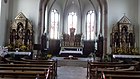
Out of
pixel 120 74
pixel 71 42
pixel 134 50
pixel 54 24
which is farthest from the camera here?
pixel 54 24

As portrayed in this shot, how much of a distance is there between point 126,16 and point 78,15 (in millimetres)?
12271

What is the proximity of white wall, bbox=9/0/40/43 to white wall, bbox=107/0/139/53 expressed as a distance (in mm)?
6694

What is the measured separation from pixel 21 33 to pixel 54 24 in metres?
11.5

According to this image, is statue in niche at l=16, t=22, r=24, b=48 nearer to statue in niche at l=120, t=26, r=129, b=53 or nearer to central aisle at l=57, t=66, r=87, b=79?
central aisle at l=57, t=66, r=87, b=79

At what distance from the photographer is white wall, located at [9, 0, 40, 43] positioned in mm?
20906

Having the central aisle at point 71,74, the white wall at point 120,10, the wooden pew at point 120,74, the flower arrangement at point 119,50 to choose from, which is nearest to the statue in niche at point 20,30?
the central aisle at point 71,74

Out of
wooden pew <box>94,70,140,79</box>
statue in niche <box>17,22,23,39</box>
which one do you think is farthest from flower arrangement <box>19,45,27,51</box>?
wooden pew <box>94,70,140,79</box>

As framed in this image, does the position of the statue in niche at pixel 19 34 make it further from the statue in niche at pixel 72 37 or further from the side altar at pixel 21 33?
the statue in niche at pixel 72 37

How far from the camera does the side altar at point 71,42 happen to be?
93.7 ft

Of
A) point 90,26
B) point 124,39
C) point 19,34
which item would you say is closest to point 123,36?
point 124,39

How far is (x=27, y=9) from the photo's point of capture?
21000mm

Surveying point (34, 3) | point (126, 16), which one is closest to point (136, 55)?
point (126, 16)

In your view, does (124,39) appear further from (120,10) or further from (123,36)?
(120,10)

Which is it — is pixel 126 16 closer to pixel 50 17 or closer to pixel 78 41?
pixel 78 41
